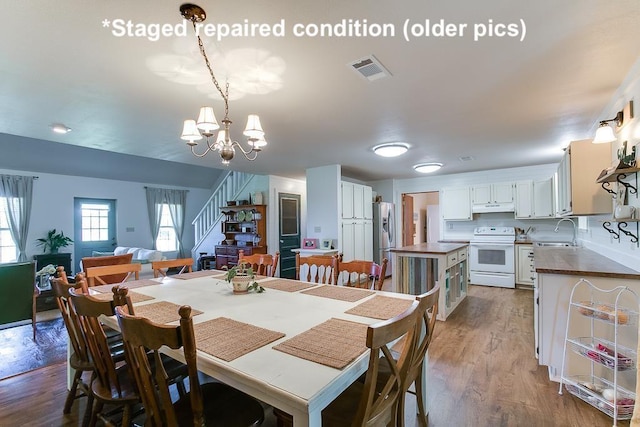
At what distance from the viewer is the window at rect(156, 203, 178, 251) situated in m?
8.49

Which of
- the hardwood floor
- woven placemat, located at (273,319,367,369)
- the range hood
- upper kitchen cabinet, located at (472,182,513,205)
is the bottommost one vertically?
the hardwood floor

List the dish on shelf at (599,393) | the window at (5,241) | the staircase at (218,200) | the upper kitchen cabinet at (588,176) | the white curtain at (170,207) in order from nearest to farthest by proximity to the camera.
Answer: the dish on shelf at (599,393) → the upper kitchen cabinet at (588,176) → the window at (5,241) → the staircase at (218,200) → the white curtain at (170,207)

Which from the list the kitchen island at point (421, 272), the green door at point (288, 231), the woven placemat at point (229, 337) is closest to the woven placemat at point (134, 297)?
the woven placemat at point (229, 337)

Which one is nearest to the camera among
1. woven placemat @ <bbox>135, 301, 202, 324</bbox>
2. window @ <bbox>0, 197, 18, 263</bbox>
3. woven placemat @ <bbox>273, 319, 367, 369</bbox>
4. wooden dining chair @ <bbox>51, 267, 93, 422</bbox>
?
woven placemat @ <bbox>273, 319, 367, 369</bbox>

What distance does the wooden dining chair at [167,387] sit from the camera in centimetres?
→ 96

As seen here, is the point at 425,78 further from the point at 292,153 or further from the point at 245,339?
the point at 292,153

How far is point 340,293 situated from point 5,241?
7911 millimetres

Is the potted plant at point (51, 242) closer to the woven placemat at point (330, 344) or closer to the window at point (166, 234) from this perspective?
the window at point (166, 234)

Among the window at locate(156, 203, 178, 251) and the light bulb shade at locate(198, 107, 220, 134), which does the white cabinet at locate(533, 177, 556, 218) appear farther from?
the window at locate(156, 203, 178, 251)

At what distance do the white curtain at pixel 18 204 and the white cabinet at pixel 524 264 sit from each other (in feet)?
32.5

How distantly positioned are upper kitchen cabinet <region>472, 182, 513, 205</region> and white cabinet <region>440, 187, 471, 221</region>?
15 centimetres

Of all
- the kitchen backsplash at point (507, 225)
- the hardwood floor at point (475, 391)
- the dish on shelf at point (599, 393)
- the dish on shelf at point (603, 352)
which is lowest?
the hardwood floor at point (475, 391)

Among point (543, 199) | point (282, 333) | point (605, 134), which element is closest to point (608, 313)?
point (605, 134)

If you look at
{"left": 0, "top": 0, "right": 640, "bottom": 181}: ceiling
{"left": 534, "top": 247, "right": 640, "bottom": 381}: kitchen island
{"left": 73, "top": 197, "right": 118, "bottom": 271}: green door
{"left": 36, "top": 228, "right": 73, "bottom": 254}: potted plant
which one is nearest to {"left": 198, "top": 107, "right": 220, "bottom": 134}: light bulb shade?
{"left": 0, "top": 0, "right": 640, "bottom": 181}: ceiling
